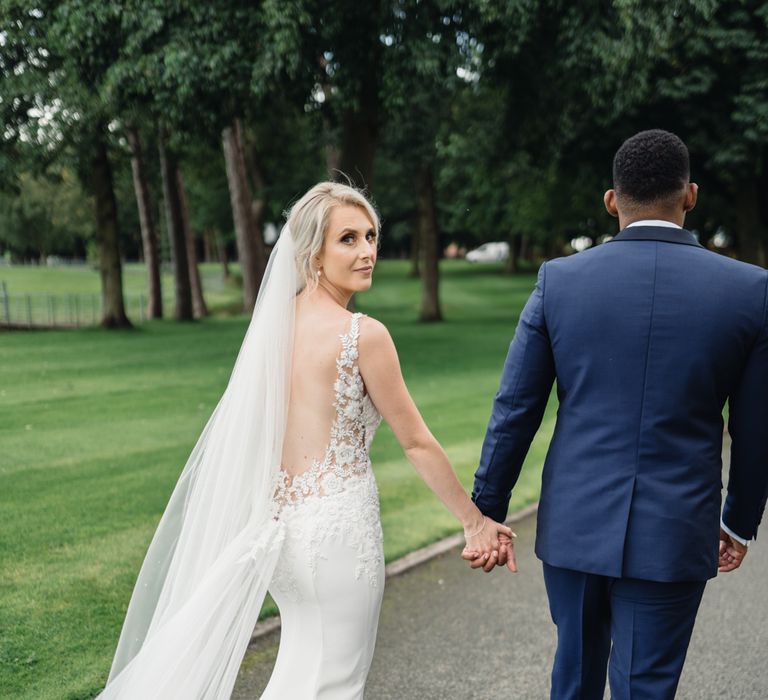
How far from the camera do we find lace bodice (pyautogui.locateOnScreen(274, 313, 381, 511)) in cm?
287

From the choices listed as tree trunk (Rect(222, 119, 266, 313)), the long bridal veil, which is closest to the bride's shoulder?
the long bridal veil

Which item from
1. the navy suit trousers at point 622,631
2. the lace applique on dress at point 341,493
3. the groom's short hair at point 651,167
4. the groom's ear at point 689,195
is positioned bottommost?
the navy suit trousers at point 622,631

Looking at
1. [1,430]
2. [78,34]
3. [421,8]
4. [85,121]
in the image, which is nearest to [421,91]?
[421,8]

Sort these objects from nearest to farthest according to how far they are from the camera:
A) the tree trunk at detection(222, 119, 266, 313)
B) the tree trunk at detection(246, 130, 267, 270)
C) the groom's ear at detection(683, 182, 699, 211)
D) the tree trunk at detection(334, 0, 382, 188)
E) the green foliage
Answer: the groom's ear at detection(683, 182, 699, 211) → the tree trunk at detection(334, 0, 382, 188) → the tree trunk at detection(222, 119, 266, 313) → the tree trunk at detection(246, 130, 267, 270) → the green foliage

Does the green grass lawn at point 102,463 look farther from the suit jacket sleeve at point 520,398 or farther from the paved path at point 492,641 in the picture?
the suit jacket sleeve at point 520,398

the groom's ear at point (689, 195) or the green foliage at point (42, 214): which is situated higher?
the green foliage at point (42, 214)

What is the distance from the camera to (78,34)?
1252cm

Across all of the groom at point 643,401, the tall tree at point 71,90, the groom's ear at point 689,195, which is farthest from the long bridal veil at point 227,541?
the tall tree at point 71,90

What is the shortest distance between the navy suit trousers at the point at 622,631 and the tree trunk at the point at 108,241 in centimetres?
2160

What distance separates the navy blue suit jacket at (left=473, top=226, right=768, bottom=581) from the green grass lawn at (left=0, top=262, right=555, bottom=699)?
2.75m

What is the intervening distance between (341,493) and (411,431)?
324 mm

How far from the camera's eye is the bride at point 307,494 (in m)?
2.88

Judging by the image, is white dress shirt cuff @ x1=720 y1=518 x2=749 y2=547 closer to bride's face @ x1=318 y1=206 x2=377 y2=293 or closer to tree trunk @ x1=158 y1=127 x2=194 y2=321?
bride's face @ x1=318 y1=206 x2=377 y2=293

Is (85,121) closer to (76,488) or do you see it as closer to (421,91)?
(421,91)
